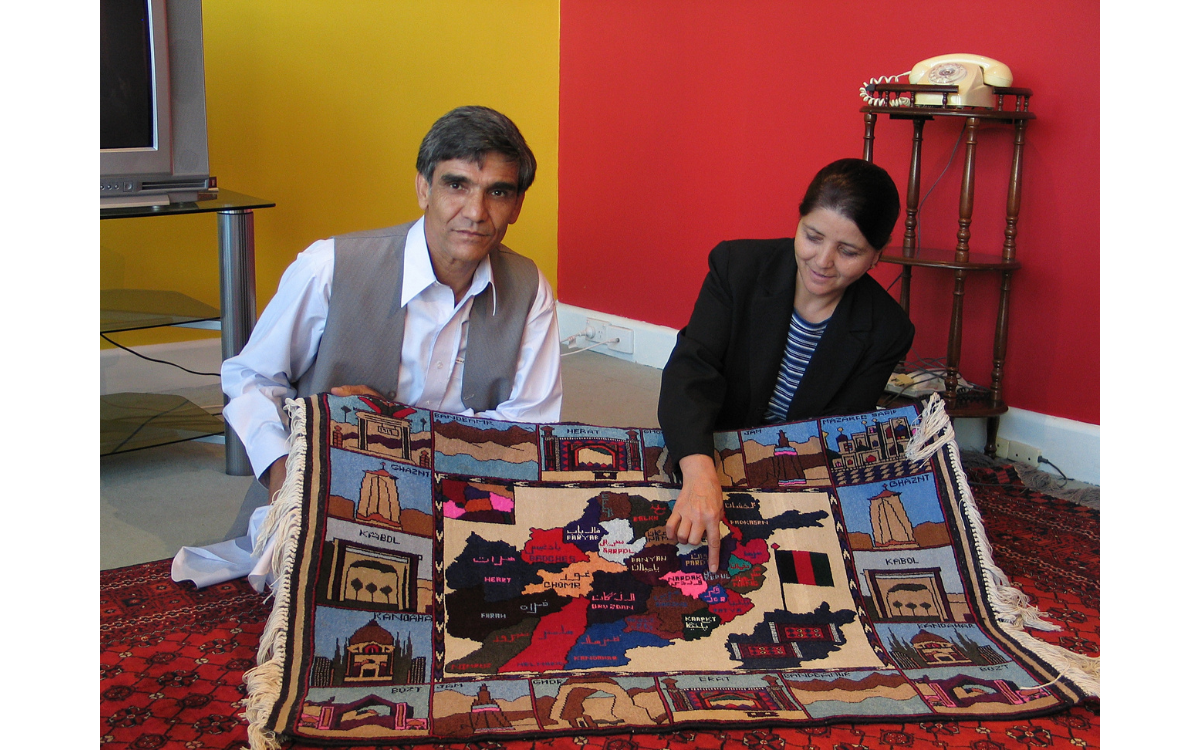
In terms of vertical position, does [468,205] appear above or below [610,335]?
above

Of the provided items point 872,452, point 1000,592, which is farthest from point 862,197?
point 1000,592

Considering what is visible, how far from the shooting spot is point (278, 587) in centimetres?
155

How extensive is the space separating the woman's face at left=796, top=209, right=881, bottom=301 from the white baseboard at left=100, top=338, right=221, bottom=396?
2.63 m

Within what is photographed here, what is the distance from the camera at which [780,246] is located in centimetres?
209

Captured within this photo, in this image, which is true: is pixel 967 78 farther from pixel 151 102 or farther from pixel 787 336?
pixel 151 102

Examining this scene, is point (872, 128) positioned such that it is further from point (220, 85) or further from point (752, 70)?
point (220, 85)

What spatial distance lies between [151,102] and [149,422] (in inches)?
38.2

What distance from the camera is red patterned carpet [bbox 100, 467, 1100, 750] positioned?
1.40 metres

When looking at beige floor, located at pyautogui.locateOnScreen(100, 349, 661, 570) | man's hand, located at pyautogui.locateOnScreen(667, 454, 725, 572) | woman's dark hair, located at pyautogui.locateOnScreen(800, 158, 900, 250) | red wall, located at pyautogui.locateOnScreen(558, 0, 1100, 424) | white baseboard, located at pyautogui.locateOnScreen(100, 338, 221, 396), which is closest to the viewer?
man's hand, located at pyautogui.locateOnScreen(667, 454, 725, 572)

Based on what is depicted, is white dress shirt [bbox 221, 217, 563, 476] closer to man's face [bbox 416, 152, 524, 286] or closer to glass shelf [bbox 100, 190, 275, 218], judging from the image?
man's face [bbox 416, 152, 524, 286]

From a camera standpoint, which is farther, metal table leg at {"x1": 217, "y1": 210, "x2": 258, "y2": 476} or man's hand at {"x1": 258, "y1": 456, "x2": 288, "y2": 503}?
metal table leg at {"x1": 217, "y1": 210, "x2": 258, "y2": 476}

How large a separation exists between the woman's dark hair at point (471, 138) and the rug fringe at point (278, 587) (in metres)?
0.54

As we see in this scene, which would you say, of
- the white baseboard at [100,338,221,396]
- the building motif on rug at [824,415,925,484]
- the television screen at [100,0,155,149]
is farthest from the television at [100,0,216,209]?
the building motif on rug at [824,415,925,484]

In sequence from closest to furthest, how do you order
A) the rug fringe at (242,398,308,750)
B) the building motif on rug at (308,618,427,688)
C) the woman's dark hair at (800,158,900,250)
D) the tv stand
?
1. the rug fringe at (242,398,308,750)
2. the building motif on rug at (308,618,427,688)
3. the woman's dark hair at (800,158,900,250)
4. the tv stand
